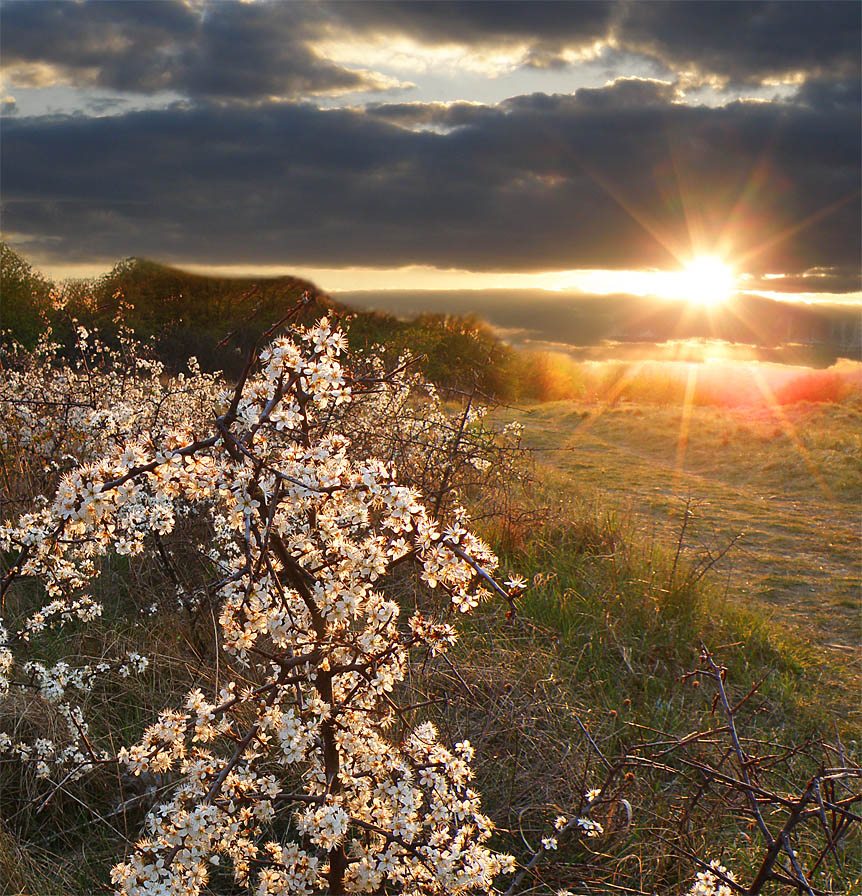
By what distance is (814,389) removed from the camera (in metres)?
21.1

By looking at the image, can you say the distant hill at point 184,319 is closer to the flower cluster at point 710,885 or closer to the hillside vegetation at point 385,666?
the hillside vegetation at point 385,666

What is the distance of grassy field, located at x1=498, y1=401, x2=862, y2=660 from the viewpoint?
7406 millimetres

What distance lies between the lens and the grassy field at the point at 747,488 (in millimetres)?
7406

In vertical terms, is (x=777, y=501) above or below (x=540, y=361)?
below

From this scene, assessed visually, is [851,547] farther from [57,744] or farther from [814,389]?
[814,389]

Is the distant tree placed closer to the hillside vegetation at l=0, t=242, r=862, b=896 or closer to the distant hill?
the distant hill

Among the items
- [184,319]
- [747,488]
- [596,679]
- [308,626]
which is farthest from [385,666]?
[184,319]

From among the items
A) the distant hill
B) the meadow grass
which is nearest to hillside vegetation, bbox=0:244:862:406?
the distant hill

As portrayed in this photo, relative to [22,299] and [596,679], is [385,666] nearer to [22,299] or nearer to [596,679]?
[596,679]

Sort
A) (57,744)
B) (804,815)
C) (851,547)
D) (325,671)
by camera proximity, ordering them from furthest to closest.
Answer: (851,547) → (57,744) → (325,671) → (804,815)

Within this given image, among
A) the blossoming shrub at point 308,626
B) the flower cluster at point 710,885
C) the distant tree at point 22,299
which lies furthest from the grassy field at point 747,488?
the distant tree at point 22,299

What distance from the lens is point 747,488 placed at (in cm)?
1208

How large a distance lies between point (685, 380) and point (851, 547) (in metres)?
16.8

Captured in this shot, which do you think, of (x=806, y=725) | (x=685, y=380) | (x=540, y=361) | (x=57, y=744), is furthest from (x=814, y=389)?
(x=57, y=744)
